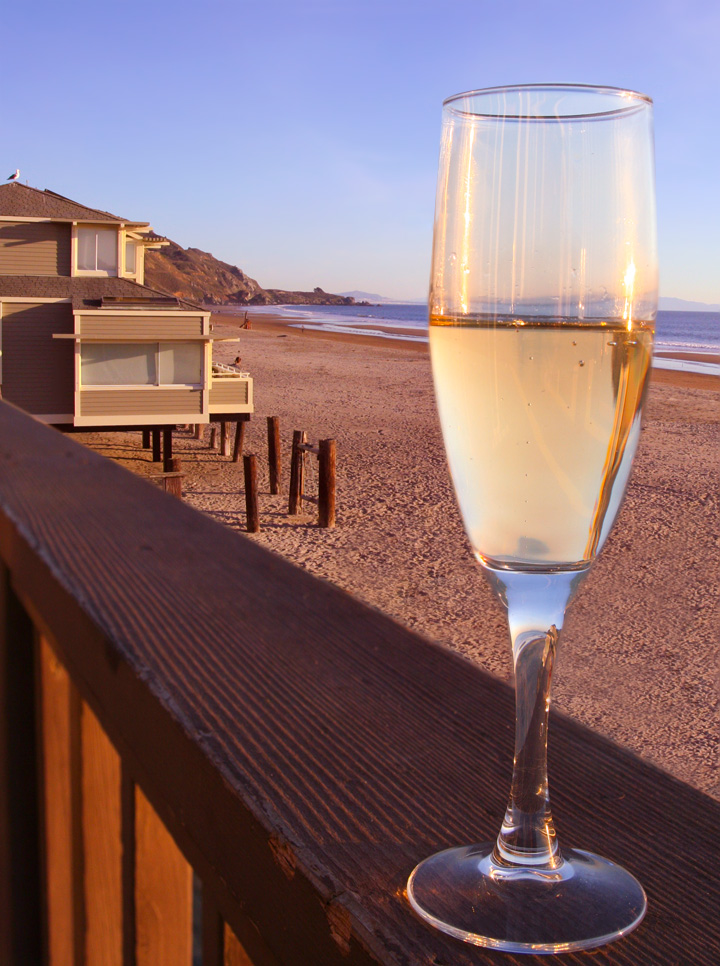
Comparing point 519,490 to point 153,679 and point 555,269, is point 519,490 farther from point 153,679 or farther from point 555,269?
point 153,679

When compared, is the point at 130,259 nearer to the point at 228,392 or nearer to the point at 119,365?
the point at 119,365

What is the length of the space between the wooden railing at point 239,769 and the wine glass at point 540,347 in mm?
87

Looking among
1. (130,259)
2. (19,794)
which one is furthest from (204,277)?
(19,794)

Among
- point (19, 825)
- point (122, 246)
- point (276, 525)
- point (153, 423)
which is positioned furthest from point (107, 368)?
point (19, 825)

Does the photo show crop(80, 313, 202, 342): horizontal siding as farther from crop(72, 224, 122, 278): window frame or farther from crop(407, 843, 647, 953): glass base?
crop(407, 843, 647, 953): glass base

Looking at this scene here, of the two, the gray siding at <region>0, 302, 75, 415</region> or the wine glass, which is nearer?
the wine glass

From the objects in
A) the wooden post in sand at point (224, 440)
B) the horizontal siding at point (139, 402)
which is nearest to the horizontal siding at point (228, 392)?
the horizontal siding at point (139, 402)

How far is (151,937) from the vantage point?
1127 mm

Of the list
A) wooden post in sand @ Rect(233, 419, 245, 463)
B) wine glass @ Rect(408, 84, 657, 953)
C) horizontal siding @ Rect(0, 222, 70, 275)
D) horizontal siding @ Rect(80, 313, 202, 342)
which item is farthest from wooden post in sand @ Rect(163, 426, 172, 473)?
wine glass @ Rect(408, 84, 657, 953)

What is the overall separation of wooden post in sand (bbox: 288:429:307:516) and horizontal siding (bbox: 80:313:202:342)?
473 centimetres

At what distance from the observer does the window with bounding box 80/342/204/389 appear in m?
22.6

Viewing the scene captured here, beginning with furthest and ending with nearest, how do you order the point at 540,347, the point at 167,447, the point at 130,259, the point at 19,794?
the point at 130,259
the point at 167,447
the point at 19,794
the point at 540,347

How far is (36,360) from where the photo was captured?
22641 mm

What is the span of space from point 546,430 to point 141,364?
23.0m
